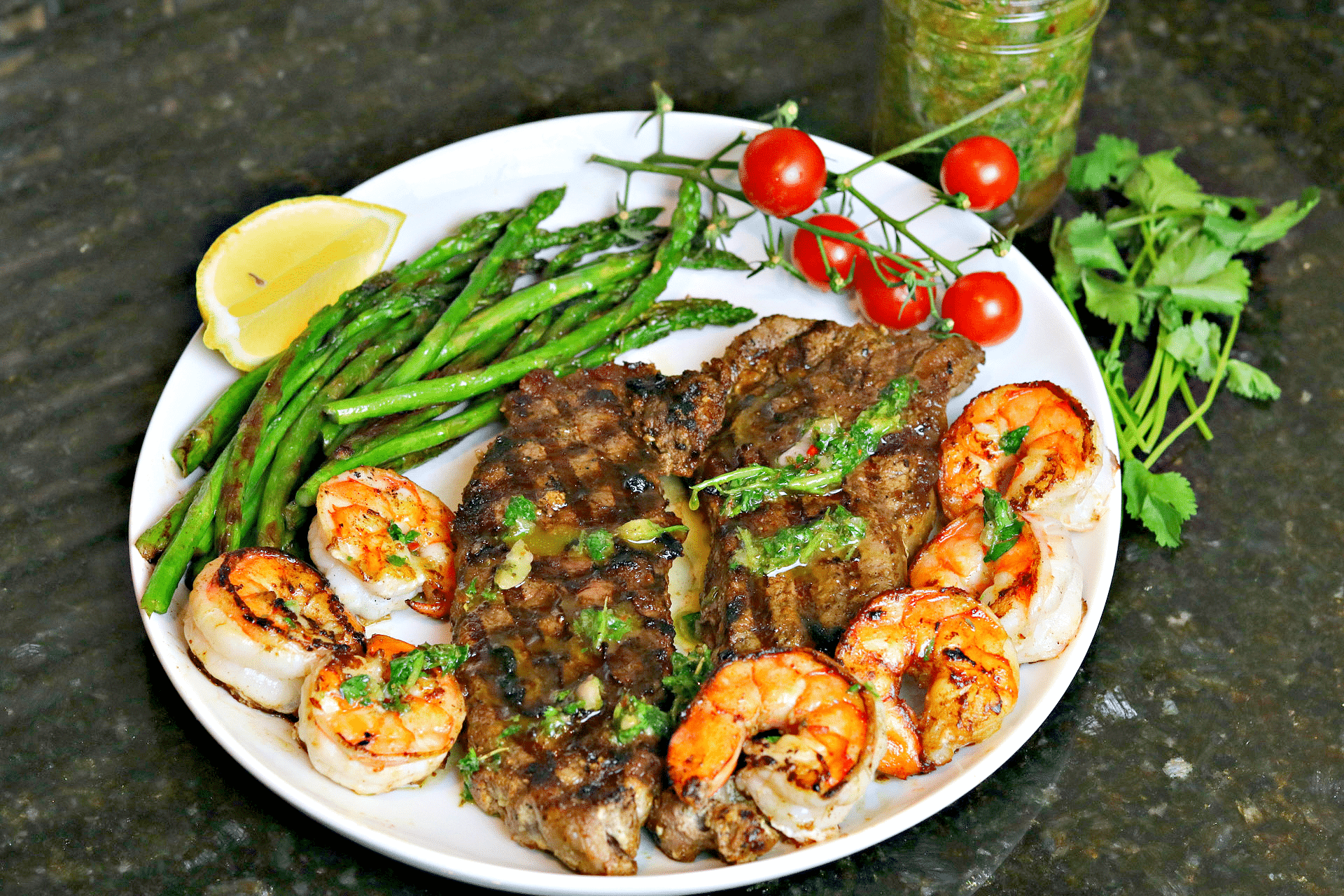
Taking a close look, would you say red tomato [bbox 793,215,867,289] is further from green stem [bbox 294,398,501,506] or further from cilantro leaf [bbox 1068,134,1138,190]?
green stem [bbox 294,398,501,506]

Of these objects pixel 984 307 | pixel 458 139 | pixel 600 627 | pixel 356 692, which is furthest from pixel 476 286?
pixel 984 307

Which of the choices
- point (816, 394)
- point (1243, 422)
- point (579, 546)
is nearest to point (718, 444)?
point (816, 394)

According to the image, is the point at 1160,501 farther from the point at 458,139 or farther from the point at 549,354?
the point at 458,139

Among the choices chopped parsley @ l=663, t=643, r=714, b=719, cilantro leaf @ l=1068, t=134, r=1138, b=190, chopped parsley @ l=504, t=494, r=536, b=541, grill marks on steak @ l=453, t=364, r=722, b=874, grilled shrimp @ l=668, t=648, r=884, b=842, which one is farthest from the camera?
cilantro leaf @ l=1068, t=134, r=1138, b=190

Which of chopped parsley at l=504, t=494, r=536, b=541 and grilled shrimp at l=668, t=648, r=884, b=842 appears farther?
chopped parsley at l=504, t=494, r=536, b=541

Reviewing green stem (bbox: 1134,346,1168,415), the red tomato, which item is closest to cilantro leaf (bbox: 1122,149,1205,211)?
green stem (bbox: 1134,346,1168,415)
